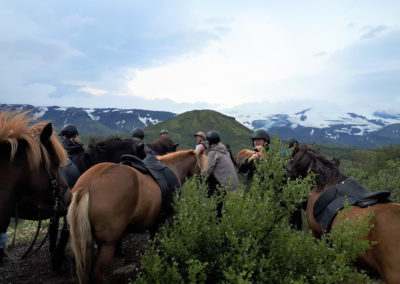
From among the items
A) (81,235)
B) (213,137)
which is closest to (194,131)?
(213,137)

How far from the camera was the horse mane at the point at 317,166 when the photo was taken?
4828 mm

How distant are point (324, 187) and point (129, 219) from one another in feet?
11.5

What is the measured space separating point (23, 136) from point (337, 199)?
4514mm

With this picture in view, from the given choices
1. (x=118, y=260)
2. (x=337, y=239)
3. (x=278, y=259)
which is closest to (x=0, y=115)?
(x=278, y=259)

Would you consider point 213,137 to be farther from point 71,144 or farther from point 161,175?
point 71,144

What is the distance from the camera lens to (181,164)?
5910 millimetres

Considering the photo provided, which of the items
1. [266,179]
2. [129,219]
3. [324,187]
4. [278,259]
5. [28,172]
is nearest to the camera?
[28,172]

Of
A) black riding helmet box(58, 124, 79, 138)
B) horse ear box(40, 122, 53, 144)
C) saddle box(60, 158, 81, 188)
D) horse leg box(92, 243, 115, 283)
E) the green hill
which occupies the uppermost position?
horse ear box(40, 122, 53, 144)

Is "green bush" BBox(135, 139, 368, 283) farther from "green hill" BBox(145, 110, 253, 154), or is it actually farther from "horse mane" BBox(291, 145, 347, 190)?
"green hill" BBox(145, 110, 253, 154)

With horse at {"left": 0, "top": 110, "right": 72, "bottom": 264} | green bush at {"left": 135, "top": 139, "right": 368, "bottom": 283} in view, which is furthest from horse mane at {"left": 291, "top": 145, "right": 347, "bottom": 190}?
horse at {"left": 0, "top": 110, "right": 72, "bottom": 264}

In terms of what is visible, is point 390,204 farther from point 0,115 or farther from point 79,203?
point 0,115

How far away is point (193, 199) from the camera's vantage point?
3293 millimetres

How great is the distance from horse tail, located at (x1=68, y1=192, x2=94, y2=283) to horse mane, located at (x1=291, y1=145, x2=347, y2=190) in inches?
151

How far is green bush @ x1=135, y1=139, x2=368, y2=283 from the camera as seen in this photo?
2561 mm
